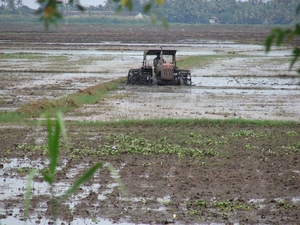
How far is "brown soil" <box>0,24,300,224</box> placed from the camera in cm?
750

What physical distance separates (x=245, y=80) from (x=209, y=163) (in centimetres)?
1927

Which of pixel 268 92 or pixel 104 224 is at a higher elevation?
pixel 104 224

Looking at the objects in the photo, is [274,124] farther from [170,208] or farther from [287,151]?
[170,208]

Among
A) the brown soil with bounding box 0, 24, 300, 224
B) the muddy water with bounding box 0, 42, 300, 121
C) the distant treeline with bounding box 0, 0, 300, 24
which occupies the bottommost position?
the distant treeline with bounding box 0, 0, 300, 24

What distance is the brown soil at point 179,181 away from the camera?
750 centimetres

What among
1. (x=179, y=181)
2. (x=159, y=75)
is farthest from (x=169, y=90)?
(x=179, y=181)

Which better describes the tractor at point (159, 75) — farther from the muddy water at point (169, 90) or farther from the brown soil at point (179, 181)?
the brown soil at point (179, 181)

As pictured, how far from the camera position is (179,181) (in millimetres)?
9266

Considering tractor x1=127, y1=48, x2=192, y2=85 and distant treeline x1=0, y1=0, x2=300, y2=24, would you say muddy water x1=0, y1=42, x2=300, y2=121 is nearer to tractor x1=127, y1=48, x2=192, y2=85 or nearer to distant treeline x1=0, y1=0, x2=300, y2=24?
tractor x1=127, y1=48, x2=192, y2=85

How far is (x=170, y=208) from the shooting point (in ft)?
25.5

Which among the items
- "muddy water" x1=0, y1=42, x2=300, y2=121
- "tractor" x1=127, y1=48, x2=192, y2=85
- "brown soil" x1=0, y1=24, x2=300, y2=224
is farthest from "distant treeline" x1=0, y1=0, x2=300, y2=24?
"brown soil" x1=0, y1=24, x2=300, y2=224

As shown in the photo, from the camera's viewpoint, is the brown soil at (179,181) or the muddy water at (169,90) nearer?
the brown soil at (179,181)

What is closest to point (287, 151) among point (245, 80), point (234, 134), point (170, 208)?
point (234, 134)

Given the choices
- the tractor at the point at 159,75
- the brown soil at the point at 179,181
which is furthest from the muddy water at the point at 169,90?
the brown soil at the point at 179,181
